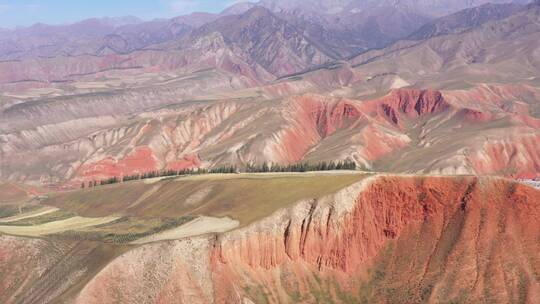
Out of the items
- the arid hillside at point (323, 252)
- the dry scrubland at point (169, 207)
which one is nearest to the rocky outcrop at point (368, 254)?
the arid hillside at point (323, 252)

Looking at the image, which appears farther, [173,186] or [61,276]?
[173,186]

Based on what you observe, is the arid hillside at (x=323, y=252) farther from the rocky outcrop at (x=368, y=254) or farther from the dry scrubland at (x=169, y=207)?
the dry scrubland at (x=169, y=207)

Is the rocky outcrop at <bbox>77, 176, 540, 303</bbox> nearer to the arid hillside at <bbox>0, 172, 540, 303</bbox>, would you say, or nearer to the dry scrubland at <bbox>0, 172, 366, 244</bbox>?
the arid hillside at <bbox>0, 172, 540, 303</bbox>

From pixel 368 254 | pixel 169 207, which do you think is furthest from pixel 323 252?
pixel 169 207

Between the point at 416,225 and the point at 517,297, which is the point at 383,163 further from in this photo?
the point at 517,297

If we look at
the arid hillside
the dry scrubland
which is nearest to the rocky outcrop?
the arid hillside

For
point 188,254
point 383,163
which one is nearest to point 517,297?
point 188,254

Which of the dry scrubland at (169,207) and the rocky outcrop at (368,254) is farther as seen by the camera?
the dry scrubland at (169,207)

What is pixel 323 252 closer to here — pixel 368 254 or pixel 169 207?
pixel 368 254
